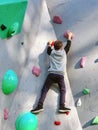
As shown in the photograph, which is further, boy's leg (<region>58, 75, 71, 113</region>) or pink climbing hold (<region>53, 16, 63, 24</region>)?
pink climbing hold (<region>53, 16, 63, 24</region>)

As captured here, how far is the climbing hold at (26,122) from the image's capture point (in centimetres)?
299

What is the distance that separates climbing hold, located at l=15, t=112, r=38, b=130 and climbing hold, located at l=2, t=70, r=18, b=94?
202mm

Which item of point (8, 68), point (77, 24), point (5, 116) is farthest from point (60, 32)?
point (5, 116)

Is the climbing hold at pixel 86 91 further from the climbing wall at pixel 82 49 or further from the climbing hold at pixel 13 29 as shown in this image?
the climbing hold at pixel 13 29

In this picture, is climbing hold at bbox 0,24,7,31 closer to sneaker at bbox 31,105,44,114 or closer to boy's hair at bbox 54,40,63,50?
boy's hair at bbox 54,40,63,50

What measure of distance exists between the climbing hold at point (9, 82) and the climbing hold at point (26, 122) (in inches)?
8.0

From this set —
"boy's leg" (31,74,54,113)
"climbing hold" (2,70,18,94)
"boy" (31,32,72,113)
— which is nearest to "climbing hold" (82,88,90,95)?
"boy" (31,32,72,113)

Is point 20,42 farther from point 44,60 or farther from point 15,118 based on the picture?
point 15,118

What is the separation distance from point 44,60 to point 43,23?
0.30 metres

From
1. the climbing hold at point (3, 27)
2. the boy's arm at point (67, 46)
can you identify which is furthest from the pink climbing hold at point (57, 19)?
the climbing hold at point (3, 27)

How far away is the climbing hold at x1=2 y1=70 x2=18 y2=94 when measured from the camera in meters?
2.95

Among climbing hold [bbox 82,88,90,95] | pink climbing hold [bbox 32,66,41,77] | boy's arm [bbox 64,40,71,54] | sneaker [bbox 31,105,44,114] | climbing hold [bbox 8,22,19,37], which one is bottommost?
sneaker [bbox 31,105,44,114]

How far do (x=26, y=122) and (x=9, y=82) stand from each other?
309 millimetres

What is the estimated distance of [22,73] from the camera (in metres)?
3.15
